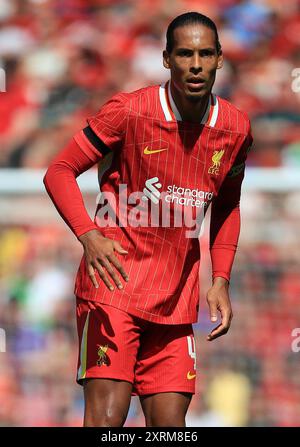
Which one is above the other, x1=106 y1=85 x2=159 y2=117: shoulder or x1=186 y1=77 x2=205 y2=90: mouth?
x1=186 y1=77 x2=205 y2=90: mouth

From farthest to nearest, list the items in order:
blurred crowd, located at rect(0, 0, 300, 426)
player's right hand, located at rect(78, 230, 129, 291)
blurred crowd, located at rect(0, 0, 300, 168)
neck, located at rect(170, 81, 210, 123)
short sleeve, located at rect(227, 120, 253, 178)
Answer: blurred crowd, located at rect(0, 0, 300, 168) → blurred crowd, located at rect(0, 0, 300, 426) → short sleeve, located at rect(227, 120, 253, 178) → neck, located at rect(170, 81, 210, 123) → player's right hand, located at rect(78, 230, 129, 291)

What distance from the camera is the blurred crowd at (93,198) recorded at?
20.4 ft

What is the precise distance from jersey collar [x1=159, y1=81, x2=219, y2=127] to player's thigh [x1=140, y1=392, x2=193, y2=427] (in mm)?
1017

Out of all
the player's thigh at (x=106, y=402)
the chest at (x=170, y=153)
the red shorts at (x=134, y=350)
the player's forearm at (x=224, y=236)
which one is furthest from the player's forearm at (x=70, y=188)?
the player's forearm at (x=224, y=236)

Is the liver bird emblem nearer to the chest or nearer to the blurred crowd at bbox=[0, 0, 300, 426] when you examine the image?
the chest

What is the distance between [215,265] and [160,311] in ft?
1.30

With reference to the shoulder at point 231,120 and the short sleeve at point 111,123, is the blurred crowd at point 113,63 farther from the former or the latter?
the short sleeve at point 111,123

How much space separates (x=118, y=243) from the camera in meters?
3.28

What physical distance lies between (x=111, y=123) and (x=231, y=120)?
0.48m

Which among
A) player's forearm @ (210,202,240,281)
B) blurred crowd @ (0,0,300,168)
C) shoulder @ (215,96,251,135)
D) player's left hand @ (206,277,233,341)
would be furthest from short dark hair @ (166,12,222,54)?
blurred crowd @ (0,0,300,168)

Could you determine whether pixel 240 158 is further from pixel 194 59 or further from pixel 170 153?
pixel 194 59

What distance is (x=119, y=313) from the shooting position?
11.5 ft

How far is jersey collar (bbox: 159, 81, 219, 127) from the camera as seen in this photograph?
3549 millimetres
